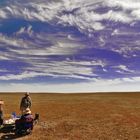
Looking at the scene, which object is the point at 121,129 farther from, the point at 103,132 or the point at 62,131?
the point at 62,131

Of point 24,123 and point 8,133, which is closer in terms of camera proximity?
point 24,123

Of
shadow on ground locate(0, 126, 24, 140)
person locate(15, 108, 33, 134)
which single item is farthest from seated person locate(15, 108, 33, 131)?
shadow on ground locate(0, 126, 24, 140)

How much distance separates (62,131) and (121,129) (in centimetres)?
440

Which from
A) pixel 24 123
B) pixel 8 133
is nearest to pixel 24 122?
pixel 24 123

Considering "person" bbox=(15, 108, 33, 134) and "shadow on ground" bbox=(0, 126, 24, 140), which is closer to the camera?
"shadow on ground" bbox=(0, 126, 24, 140)

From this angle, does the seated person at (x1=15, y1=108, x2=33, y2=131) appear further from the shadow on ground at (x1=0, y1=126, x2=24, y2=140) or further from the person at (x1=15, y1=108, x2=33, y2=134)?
the shadow on ground at (x1=0, y1=126, x2=24, y2=140)

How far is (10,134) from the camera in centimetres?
2502

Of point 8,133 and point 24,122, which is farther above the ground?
point 24,122

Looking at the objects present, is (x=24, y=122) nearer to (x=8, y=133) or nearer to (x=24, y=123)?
(x=24, y=123)

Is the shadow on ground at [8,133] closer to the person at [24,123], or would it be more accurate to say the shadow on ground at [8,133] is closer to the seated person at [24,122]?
the person at [24,123]

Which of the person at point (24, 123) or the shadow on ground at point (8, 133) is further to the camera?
the person at point (24, 123)

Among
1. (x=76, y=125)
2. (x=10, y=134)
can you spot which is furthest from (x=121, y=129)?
(x=10, y=134)

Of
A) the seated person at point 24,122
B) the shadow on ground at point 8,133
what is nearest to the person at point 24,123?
the seated person at point 24,122

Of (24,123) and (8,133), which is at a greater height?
(24,123)
